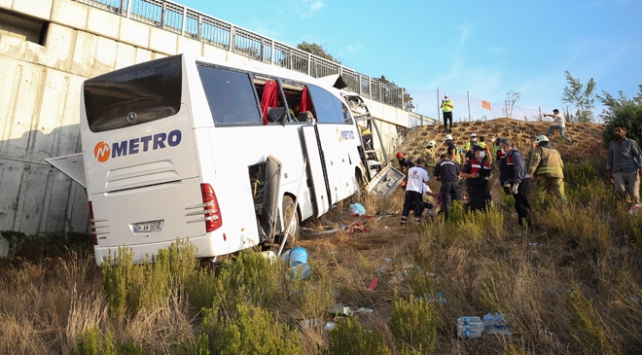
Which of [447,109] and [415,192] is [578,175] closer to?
[415,192]

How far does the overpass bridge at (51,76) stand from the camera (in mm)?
10453

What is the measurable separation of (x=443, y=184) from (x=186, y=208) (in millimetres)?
5118

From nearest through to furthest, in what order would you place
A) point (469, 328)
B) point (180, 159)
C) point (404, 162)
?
point (469, 328), point (180, 159), point (404, 162)

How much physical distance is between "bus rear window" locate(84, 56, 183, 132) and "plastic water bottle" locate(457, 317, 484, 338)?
14.8 feet

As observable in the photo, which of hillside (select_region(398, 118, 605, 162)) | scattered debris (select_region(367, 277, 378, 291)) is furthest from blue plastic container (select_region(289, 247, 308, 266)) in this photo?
hillside (select_region(398, 118, 605, 162))

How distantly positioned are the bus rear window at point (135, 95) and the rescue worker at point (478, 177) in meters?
5.34

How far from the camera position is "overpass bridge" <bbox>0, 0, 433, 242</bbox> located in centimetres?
1045

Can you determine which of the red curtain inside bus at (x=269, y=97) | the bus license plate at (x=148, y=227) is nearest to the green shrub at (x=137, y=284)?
the bus license plate at (x=148, y=227)

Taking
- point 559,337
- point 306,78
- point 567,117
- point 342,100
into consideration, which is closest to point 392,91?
point 567,117

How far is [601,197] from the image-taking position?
29.8 feet

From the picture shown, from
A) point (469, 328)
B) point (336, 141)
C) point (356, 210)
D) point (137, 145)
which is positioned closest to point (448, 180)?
point (336, 141)

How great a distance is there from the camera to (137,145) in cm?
687

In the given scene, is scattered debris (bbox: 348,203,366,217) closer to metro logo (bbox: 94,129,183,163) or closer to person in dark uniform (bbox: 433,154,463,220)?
person in dark uniform (bbox: 433,154,463,220)

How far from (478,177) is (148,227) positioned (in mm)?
5764
